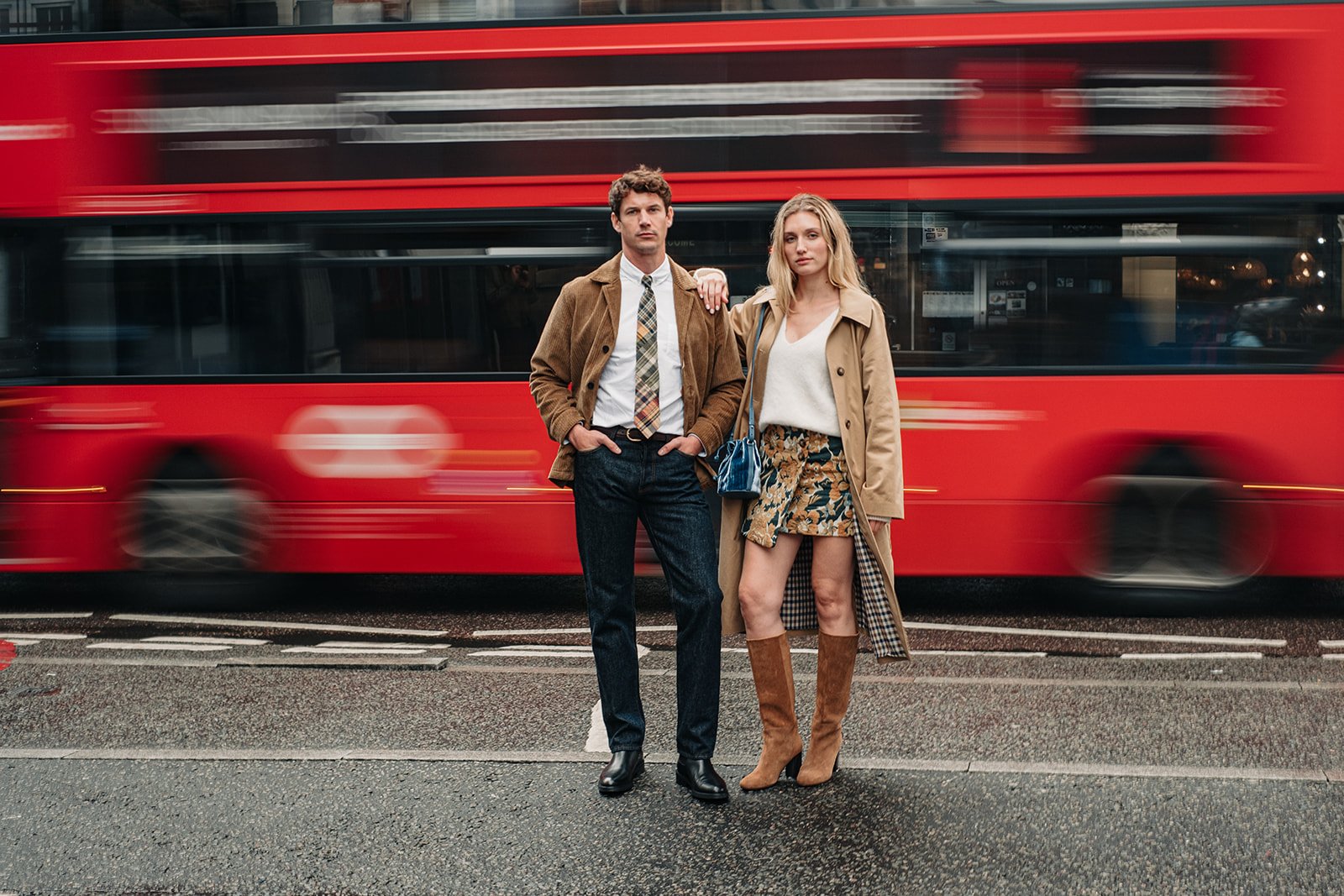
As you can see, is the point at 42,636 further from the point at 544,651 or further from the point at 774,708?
the point at 774,708

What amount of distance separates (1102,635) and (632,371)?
3656 millimetres

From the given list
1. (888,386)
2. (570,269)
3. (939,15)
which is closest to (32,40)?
(570,269)

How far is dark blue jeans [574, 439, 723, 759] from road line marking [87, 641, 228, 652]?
3.13 m

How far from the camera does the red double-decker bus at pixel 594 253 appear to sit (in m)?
7.22

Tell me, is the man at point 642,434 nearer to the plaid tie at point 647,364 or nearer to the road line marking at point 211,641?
the plaid tie at point 647,364

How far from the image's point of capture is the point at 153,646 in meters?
7.06

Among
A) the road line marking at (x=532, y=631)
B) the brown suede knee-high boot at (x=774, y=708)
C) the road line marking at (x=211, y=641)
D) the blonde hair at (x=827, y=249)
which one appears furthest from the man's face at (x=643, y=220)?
the road line marking at (x=211, y=641)

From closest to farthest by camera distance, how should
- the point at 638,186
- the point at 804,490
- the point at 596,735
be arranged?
the point at 638,186
the point at 804,490
the point at 596,735

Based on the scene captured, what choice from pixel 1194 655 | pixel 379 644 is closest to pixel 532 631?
pixel 379 644

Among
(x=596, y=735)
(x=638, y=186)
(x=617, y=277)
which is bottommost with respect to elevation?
(x=596, y=735)

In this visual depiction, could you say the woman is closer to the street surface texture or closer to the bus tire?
the street surface texture

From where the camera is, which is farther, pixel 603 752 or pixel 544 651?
pixel 544 651

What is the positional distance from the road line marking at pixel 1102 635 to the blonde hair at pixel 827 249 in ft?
10.7

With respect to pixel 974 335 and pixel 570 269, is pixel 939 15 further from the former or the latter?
pixel 570 269
